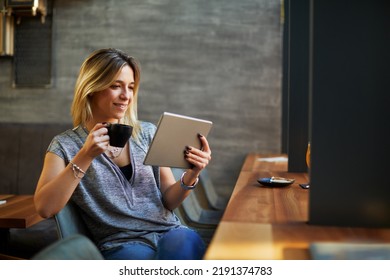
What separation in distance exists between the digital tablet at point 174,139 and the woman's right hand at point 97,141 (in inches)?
5.1

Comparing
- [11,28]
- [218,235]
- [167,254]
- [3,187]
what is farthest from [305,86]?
[11,28]

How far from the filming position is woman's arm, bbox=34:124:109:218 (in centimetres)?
146

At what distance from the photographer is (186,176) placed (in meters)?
1.67

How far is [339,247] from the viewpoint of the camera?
0.89 m

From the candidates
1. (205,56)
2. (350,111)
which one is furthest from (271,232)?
(205,56)

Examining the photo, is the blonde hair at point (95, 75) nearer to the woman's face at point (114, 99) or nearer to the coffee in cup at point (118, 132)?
the woman's face at point (114, 99)

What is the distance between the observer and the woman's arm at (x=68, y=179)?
1.46m

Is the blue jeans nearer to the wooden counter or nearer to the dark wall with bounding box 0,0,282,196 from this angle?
the wooden counter

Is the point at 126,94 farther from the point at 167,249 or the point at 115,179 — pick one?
the point at 167,249

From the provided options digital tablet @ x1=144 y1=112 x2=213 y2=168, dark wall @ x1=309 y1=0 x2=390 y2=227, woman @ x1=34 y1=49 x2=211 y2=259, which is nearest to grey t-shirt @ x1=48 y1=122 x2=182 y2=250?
woman @ x1=34 y1=49 x2=211 y2=259
